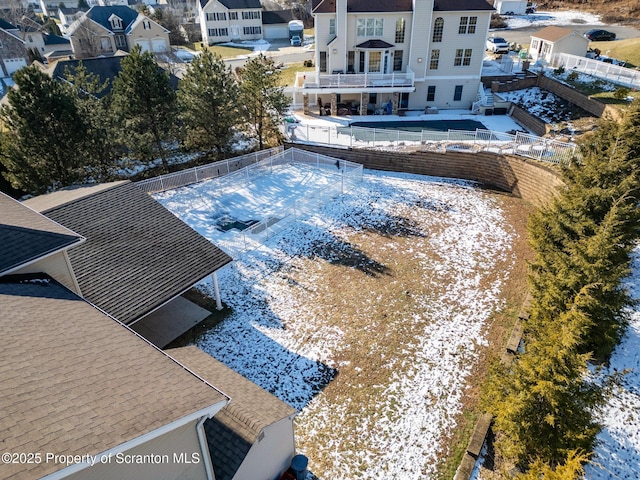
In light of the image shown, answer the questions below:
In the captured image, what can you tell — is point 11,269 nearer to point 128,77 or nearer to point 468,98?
point 128,77

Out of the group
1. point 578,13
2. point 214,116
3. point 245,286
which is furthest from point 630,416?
point 578,13

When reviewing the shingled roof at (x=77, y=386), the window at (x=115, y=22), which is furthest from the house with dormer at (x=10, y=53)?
the shingled roof at (x=77, y=386)

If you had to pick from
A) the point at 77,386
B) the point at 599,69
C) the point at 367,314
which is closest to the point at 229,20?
the point at 599,69

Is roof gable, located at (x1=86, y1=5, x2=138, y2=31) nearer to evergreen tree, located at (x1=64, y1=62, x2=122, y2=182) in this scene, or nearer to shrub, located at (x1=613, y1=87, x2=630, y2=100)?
evergreen tree, located at (x1=64, y1=62, x2=122, y2=182)

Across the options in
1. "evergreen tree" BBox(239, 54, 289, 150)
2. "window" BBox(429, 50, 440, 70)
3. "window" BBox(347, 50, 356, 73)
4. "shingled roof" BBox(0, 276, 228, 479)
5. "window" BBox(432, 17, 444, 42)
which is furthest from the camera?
"window" BBox(347, 50, 356, 73)

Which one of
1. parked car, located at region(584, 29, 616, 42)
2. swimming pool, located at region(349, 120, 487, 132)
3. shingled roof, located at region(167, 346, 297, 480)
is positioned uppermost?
parked car, located at region(584, 29, 616, 42)

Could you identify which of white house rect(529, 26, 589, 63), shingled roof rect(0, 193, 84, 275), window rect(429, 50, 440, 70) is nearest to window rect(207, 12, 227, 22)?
window rect(429, 50, 440, 70)

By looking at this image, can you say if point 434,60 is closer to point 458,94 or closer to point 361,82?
point 458,94
